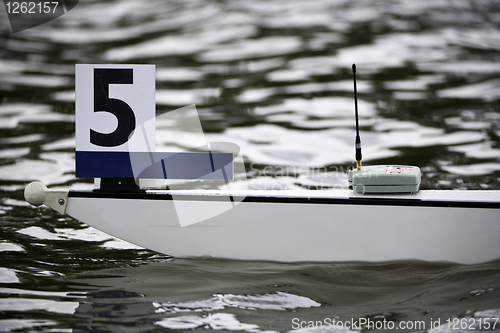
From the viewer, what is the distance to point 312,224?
6.56 feet

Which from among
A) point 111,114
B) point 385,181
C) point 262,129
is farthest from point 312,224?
point 262,129

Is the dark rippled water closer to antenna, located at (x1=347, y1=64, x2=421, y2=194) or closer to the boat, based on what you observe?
the boat

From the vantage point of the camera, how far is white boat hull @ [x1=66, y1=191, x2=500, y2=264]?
6.31 feet

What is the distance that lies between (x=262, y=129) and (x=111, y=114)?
121 inches

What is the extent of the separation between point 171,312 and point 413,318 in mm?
877

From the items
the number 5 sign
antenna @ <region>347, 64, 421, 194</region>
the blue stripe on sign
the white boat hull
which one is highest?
the number 5 sign

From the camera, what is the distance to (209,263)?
83.5 inches

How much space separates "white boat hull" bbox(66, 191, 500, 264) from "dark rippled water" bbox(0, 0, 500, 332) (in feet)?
0.24

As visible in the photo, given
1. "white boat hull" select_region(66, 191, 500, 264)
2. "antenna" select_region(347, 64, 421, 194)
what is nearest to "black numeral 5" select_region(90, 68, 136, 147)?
"white boat hull" select_region(66, 191, 500, 264)

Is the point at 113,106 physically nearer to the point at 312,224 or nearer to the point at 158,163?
the point at 158,163

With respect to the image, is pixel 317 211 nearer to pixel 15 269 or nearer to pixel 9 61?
pixel 15 269

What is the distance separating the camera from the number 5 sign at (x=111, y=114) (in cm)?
203

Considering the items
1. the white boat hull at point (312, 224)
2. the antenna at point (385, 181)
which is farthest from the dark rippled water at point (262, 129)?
the antenna at point (385, 181)

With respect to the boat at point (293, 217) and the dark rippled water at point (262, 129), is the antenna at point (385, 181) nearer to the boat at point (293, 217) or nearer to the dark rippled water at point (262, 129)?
the boat at point (293, 217)
